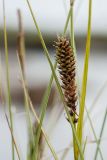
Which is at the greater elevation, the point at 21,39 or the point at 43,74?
the point at 21,39

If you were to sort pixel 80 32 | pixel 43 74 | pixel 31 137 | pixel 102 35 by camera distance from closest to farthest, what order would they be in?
pixel 31 137, pixel 43 74, pixel 80 32, pixel 102 35

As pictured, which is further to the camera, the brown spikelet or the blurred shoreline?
the blurred shoreline

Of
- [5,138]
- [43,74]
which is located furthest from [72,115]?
[43,74]

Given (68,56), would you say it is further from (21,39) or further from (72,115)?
(21,39)

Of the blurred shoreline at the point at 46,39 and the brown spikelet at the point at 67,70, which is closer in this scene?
the brown spikelet at the point at 67,70

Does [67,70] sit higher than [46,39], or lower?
lower

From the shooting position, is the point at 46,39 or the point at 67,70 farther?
the point at 46,39

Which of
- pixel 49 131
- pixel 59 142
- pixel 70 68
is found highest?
pixel 70 68

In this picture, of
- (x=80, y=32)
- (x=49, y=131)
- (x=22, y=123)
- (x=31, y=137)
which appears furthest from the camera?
(x=80, y=32)
